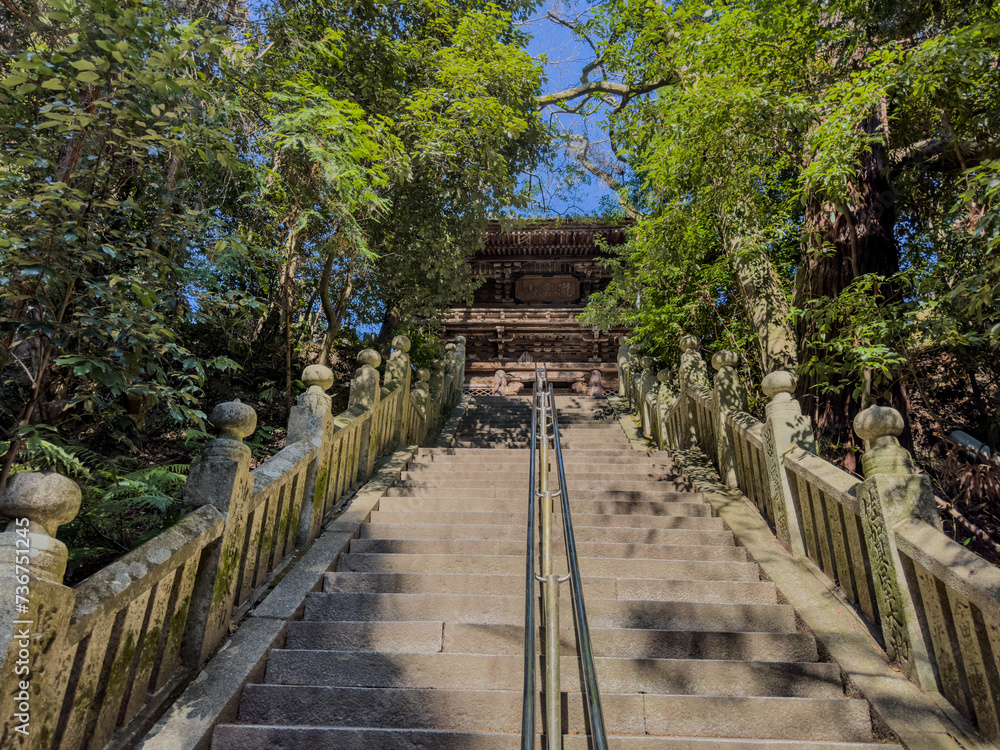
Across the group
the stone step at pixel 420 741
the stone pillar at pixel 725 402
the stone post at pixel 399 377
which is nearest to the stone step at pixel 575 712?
the stone step at pixel 420 741

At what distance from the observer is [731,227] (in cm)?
578

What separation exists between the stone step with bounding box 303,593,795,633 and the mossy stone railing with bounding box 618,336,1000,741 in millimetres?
524

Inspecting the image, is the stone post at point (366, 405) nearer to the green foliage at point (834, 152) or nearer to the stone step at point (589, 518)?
the stone step at point (589, 518)

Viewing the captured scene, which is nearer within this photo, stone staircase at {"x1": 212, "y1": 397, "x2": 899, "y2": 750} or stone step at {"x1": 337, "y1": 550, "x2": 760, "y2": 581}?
stone staircase at {"x1": 212, "y1": 397, "x2": 899, "y2": 750}

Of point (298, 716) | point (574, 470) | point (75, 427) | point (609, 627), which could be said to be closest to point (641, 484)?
point (574, 470)

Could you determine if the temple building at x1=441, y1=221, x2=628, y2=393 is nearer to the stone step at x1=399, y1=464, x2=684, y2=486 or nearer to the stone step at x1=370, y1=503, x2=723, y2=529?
the stone step at x1=399, y1=464, x2=684, y2=486

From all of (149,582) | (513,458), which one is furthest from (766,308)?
(149,582)

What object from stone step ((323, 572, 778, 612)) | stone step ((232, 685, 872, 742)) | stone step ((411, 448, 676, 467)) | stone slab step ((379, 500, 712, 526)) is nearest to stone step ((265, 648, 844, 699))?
stone step ((232, 685, 872, 742))

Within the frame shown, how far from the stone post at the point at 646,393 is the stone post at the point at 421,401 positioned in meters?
3.09

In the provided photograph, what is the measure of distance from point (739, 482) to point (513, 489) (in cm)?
193

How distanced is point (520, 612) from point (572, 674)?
0.56 meters

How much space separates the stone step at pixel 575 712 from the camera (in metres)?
2.44

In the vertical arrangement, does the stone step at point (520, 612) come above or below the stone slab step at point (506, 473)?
below

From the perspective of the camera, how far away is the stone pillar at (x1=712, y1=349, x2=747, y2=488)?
5012mm
